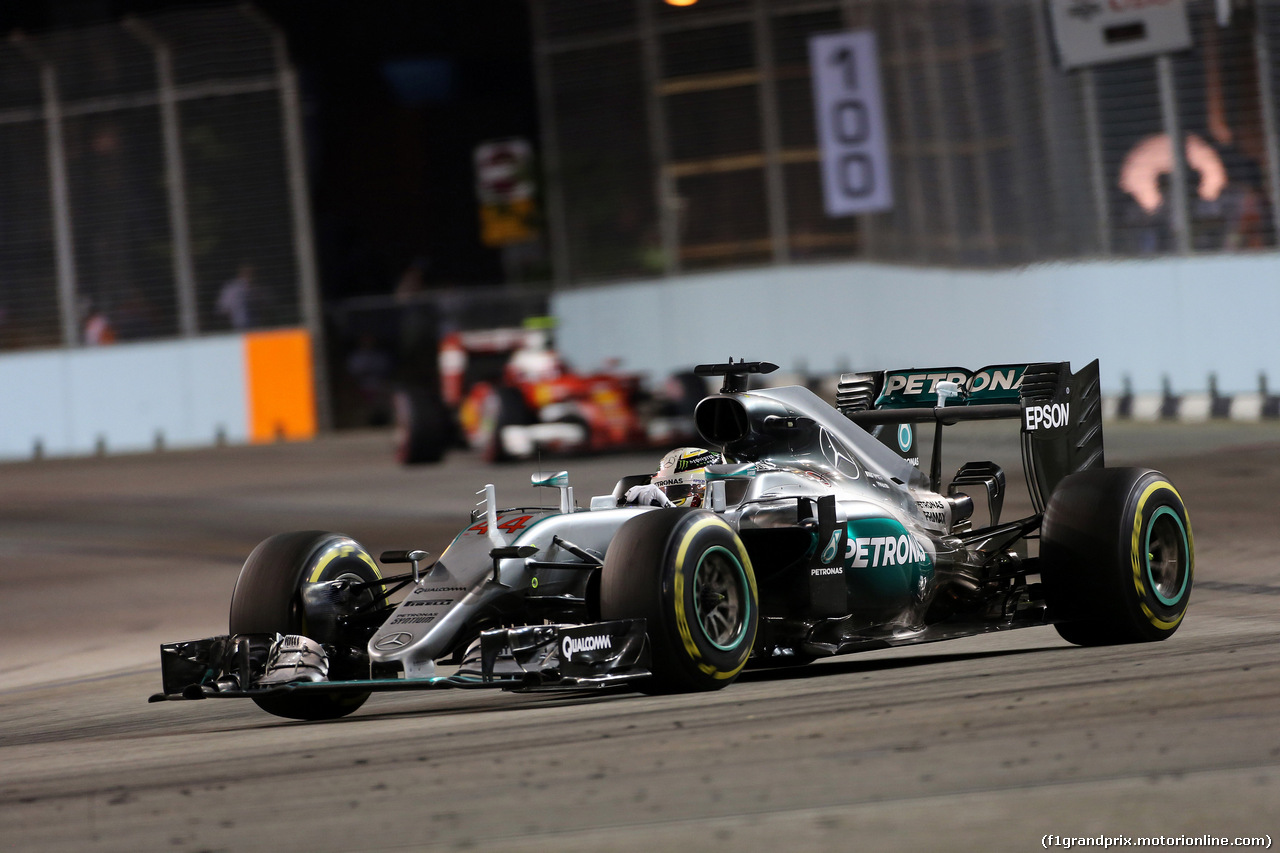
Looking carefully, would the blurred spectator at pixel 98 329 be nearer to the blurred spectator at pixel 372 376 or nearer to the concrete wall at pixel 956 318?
the blurred spectator at pixel 372 376

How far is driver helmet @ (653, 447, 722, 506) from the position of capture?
837 centimetres

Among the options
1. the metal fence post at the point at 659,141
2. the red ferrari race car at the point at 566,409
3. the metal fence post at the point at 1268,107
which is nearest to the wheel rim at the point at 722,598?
the red ferrari race car at the point at 566,409

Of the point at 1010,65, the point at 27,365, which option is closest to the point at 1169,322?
the point at 1010,65

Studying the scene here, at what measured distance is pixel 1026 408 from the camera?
924cm

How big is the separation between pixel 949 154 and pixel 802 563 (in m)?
19.0

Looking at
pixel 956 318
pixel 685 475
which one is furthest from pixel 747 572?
pixel 956 318

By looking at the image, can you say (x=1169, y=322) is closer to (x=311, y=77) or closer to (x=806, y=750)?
(x=806, y=750)

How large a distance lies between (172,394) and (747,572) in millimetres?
25721

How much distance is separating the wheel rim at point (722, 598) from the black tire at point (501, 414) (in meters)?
14.3

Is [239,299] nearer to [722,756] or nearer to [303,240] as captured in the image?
[303,240]

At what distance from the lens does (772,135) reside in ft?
93.8

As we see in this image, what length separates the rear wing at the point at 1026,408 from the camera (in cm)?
930

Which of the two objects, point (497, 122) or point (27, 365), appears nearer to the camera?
point (27, 365)

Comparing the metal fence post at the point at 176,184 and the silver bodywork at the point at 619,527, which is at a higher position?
the metal fence post at the point at 176,184
